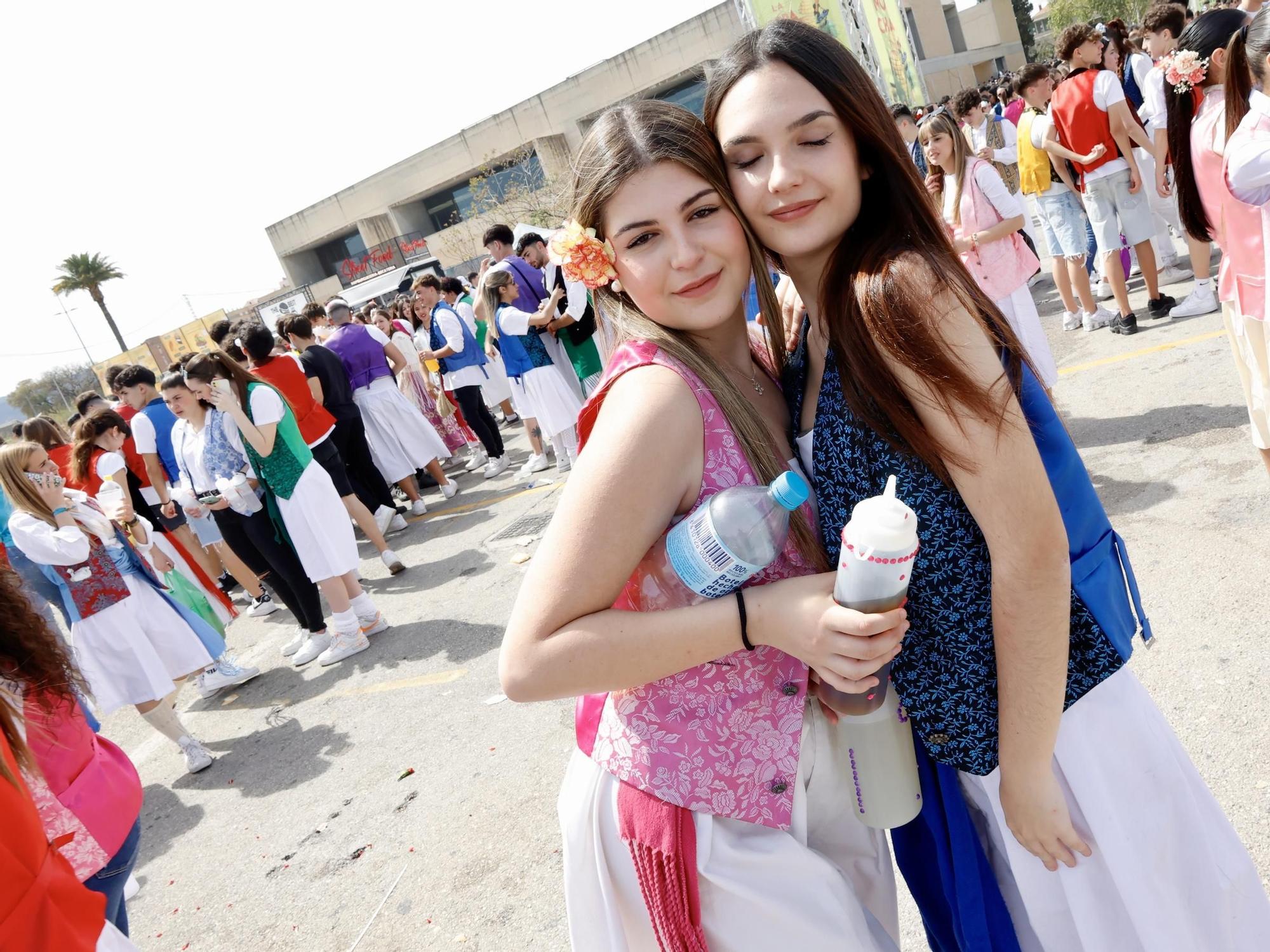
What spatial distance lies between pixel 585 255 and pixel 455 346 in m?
7.48

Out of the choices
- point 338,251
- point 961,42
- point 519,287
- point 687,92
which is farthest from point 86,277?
point 961,42

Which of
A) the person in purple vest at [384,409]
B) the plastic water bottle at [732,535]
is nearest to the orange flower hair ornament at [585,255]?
the plastic water bottle at [732,535]

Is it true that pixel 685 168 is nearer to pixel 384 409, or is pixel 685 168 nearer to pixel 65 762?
pixel 65 762

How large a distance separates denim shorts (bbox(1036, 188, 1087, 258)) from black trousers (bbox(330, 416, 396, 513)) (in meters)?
6.28

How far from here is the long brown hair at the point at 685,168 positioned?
1.35m

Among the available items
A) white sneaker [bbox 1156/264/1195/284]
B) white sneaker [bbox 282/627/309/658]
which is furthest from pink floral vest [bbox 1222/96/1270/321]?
white sneaker [bbox 282/627/309/658]

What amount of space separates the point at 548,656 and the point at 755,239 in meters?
0.87

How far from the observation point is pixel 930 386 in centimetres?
116

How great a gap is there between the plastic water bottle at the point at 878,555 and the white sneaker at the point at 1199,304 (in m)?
6.18

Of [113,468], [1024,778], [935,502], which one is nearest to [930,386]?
[935,502]

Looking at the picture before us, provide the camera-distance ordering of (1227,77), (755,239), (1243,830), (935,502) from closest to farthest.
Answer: (935,502) < (755,239) < (1243,830) < (1227,77)

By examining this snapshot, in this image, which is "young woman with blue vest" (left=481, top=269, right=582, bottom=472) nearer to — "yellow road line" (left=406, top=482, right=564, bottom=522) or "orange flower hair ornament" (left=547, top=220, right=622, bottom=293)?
"yellow road line" (left=406, top=482, right=564, bottom=522)

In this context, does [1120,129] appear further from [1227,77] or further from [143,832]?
[143,832]

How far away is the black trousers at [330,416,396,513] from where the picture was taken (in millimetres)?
7449
